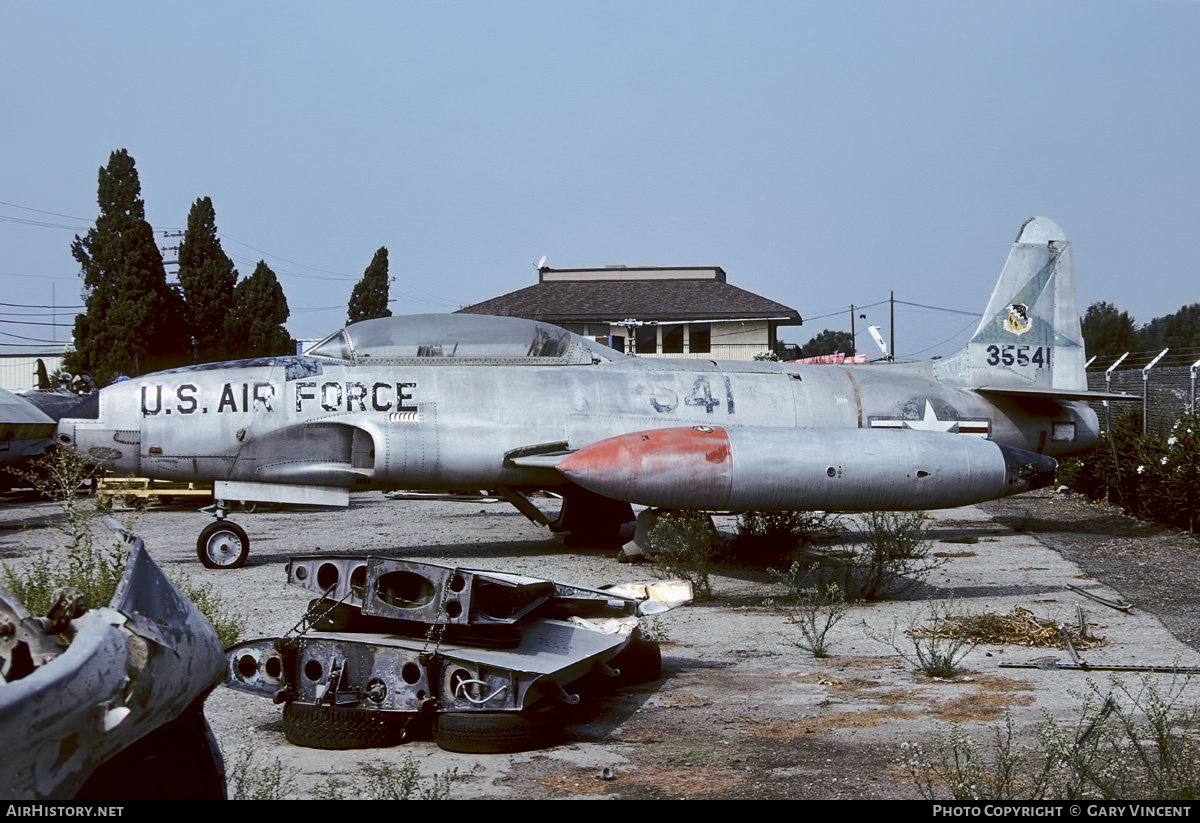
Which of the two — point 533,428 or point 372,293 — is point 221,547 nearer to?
point 533,428

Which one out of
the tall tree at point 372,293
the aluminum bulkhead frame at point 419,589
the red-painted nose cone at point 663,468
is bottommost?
the aluminum bulkhead frame at point 419,589

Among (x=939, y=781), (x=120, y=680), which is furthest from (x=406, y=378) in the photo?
(x=120, y=680)

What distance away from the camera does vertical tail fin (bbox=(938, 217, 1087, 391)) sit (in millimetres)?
15742

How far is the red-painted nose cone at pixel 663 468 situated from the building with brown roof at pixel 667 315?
3367cm

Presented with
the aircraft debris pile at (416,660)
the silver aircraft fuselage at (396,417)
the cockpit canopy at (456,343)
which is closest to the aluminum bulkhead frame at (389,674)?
the aircraft debris pile at (416,660)

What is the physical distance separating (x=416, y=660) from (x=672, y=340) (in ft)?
145

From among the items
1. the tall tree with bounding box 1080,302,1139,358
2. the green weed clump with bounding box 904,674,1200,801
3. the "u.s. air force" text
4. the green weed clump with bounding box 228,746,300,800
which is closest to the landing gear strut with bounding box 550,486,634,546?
A: the "u.s. air force" text

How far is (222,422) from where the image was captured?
12.4 metres

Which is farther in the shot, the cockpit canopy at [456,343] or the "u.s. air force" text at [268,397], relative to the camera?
the cockpit canopy at [456,343]

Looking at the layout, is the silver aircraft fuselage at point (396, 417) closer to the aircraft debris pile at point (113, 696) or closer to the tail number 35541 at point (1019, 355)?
the tail number 35541 at point (1019, 355)

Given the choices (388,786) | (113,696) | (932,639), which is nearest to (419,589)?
(388,786)

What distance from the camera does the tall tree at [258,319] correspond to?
4544 cm

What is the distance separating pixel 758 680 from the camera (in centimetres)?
748

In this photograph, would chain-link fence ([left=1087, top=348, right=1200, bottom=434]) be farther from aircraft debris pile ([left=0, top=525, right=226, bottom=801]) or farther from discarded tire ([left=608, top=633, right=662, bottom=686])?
aircraft debris pile ([left=0, top=525, right=226, bottom=801])
